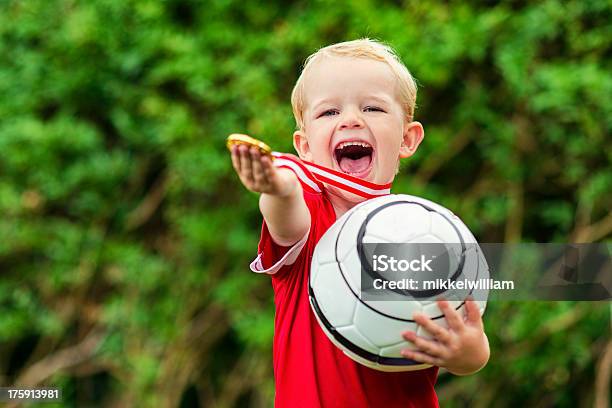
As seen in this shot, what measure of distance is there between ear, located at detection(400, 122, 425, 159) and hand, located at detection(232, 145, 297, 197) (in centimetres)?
56

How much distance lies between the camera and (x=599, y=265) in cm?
367

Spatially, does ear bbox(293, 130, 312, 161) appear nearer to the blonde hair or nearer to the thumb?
the blonde hair

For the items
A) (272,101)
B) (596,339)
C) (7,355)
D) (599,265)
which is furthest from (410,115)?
(7,355)

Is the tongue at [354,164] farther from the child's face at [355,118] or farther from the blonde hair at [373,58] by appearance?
the blonde hair at [373,58]

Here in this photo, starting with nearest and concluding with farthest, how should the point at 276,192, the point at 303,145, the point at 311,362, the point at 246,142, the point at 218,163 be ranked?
the point at 246,142, the point at 276,192, the point at 311,362, the point at 303,145, the point at 218,163

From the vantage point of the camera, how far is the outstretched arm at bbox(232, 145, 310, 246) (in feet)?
5.28

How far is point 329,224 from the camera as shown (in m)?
1.98

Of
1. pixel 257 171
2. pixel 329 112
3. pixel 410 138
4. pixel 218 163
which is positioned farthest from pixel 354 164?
pixel 218 163

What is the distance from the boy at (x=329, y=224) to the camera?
178 centimetres

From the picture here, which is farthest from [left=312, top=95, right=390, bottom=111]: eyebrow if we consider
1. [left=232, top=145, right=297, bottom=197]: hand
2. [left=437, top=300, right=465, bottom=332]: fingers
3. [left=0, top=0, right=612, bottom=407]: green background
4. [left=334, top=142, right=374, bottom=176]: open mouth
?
[left=0, top=0, right=612, bottom=407]: green background

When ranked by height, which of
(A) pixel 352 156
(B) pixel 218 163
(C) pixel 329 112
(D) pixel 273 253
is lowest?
(D) pixel 273 253

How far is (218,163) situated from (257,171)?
340cm

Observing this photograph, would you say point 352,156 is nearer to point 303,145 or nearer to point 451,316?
point 303,145

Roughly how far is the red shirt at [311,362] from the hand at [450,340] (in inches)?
6.2
